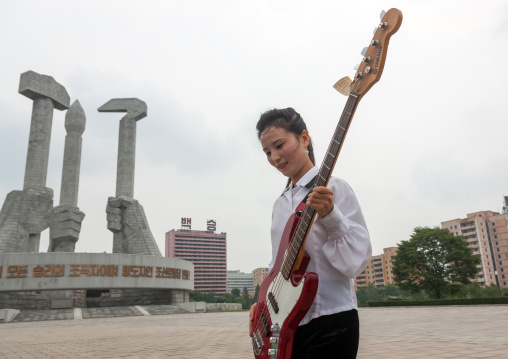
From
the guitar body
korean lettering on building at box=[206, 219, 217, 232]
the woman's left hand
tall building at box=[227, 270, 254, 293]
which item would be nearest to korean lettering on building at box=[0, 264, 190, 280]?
the guitar body

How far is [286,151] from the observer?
7.07ft

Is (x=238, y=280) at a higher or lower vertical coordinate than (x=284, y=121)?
lower

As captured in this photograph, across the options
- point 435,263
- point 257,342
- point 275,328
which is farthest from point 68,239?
point 435,263

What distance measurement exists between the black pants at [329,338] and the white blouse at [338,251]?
3 cm

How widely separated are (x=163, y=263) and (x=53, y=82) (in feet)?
51.8

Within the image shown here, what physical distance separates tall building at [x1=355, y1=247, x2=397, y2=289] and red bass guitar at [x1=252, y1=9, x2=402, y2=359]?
9465cm

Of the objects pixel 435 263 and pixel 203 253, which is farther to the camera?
pixel 203 253

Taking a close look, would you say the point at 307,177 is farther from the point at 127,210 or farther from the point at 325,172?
the point at 127,210

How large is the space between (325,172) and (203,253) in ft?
353

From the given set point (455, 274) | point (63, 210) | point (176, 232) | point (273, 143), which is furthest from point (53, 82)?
point (176, 232)

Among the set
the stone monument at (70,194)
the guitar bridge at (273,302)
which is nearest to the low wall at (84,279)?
the stone monument at (70,194)

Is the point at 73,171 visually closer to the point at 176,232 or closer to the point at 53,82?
the point at 53,82

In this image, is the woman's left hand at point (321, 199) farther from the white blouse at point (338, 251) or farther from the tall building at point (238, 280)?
the tall building at point (238, 280)

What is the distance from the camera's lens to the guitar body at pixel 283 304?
64.1 inches
